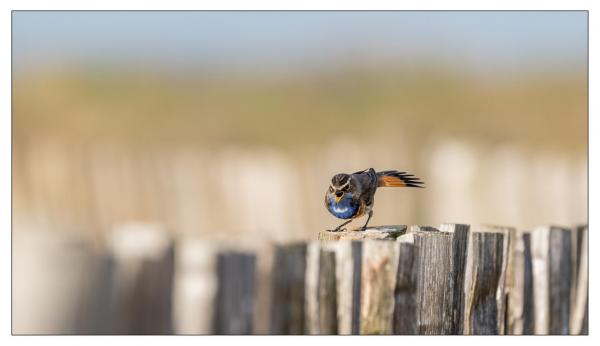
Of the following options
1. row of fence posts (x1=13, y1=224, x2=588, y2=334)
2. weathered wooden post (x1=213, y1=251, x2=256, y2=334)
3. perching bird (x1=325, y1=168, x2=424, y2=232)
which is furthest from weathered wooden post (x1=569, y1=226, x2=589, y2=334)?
weathered wooden post (x1=213, y1=251, x2=256, y2=334)

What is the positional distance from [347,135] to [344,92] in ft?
2.00

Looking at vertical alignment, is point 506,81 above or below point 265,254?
above

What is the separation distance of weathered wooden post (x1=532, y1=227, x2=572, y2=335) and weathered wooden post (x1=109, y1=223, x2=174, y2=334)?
159cm

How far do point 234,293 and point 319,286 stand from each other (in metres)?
0.36

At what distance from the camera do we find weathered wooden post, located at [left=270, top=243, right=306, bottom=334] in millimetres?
3873

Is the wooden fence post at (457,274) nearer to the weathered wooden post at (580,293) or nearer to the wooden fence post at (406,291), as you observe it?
the wooden fence post at (406,291)

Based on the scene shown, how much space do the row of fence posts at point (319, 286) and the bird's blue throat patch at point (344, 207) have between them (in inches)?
12.9

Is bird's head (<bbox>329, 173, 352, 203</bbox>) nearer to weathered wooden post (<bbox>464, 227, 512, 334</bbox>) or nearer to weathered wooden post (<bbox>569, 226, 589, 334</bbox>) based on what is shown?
weathered wooden post (<bbox>464, 227, 512, 334</bbox>)

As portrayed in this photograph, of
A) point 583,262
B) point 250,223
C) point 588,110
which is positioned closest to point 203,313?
point 583,262

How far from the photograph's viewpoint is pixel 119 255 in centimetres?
385

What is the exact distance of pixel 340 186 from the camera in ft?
14.1

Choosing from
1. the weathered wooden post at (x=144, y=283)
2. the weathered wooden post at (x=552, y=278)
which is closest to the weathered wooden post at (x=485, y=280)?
the weathered wooden post at (x=552, y=278)
